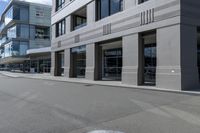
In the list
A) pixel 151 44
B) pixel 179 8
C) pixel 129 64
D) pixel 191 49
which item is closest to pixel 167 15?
pixel 179 8

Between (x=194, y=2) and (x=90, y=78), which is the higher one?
(x=194, y=2)

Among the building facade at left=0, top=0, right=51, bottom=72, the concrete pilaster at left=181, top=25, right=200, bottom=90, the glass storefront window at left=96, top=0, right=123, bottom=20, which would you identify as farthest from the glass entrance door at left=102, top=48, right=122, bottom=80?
the building facade at left=0, top=0, right=51, bottom=72

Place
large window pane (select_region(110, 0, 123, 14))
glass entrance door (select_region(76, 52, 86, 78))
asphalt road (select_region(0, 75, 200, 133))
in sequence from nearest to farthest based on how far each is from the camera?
asphalt road (select_region(0, 75, 200, 133)) < large window pane (select_region(110, 0, 123, 14)) < glass entrance door (select_region(76, 52, 86, 78))

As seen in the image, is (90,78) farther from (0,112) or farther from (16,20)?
(16,20)

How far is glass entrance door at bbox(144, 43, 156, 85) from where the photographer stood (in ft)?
66.6

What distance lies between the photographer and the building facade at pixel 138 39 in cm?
1415

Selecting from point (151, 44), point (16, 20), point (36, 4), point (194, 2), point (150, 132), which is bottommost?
point (150, 132)

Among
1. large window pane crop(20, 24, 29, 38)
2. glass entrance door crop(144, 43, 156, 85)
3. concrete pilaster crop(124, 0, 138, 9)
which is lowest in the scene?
glass entrance door crop(144, 43, 156, 85)

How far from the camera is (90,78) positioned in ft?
76.7

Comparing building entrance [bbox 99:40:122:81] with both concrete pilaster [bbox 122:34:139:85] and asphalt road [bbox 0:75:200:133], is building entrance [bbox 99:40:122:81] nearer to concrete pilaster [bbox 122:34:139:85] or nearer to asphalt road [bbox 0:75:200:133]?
concrete pilaster [bbox 122:34:139:85]

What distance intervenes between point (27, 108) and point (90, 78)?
48.4 ft

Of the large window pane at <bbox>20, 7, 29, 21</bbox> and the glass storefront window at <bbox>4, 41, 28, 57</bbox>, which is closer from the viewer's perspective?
the glass storefront window at <bbox>4, 41, 28, 57</bbox>

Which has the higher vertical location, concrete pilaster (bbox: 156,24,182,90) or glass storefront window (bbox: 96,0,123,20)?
glass storefront window (bbox: 96,0,123,20)

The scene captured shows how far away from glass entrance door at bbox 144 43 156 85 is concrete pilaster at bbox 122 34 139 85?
2679 millimetres
